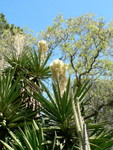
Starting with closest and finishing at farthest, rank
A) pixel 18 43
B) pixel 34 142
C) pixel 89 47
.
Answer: pixel 34 142
pixel 18 43
pixel 89 47

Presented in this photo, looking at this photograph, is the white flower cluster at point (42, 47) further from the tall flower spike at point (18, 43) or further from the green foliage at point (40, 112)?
the tall flower spike at point (18, 43)

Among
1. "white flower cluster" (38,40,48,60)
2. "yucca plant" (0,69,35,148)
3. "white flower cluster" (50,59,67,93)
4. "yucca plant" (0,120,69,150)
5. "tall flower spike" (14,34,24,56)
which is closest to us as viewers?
"white flower cluster" (50,59,67,93)

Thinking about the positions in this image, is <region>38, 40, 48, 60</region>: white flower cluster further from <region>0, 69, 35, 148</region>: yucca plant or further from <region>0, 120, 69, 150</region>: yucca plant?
<region>0, 120, 69, 150</region>: yucca plant

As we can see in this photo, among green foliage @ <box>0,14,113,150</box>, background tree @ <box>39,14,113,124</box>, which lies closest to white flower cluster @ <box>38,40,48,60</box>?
green foliage @ <box>0,14,113,150</box>

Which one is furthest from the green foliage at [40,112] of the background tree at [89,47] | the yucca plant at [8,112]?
the background tree at [89,47]

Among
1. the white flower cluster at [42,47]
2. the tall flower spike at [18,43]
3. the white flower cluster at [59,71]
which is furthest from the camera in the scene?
the tall flower spike at [18,43]

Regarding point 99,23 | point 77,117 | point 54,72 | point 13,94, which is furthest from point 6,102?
point 99,23

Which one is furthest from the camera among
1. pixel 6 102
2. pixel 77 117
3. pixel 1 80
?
pixel 1 80

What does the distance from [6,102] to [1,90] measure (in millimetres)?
241

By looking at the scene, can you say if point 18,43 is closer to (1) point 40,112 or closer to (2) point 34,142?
(1) point 40,112

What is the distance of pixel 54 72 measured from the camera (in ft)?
10.8

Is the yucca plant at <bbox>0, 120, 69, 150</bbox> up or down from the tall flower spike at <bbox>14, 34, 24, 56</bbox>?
down

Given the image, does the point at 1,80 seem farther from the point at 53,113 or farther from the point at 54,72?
the point at 54,72

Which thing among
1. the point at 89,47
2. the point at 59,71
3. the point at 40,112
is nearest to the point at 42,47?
the point at 40,112
